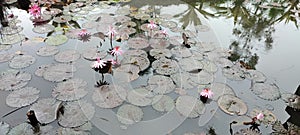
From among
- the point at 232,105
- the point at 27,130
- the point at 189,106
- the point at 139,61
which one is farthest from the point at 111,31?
the point at 232,105

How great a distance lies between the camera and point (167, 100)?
7.23ft

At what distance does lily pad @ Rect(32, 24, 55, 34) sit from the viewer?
301cm

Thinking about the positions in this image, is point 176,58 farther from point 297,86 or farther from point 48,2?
point 48,2

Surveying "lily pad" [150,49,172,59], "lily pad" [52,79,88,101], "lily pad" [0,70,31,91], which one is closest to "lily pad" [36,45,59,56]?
"lily pad" [0,70,31,91]

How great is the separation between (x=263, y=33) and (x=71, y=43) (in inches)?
93.6

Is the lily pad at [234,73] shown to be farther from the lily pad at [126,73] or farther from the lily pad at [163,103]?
the lily pad at [126,73]

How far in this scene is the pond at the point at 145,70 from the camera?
6.68 ft

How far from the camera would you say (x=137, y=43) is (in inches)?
114

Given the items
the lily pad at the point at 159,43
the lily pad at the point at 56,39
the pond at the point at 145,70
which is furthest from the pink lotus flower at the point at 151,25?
the lily pad at the point at 56,39

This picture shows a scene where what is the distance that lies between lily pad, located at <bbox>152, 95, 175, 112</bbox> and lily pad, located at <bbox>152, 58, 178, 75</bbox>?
32 centimetres

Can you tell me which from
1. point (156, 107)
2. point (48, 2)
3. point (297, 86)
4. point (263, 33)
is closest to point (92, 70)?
point (156, 107)

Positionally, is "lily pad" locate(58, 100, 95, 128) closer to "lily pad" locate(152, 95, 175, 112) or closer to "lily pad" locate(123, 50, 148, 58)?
"lily pad" locate(152, 95, 175, 112)

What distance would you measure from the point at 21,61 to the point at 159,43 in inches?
55.6

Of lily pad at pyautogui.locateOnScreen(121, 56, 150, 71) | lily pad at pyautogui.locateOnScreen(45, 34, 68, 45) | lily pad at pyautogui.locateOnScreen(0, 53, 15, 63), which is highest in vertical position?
lily pad at pyautogui.locateOnScreen(45, 34, 68, 45)
